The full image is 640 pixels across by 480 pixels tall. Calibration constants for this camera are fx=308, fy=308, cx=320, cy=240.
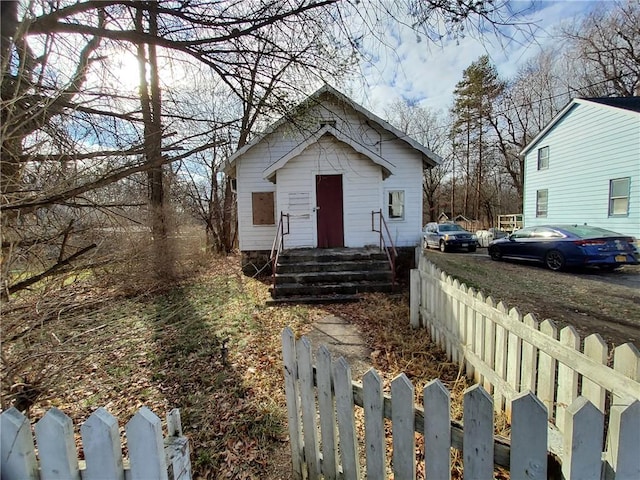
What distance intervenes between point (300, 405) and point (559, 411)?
173 cm

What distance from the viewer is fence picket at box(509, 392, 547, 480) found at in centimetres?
116

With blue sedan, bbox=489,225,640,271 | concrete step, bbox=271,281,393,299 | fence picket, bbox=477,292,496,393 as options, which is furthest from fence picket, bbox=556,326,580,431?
blue sedan, bbox=489,225,640,271

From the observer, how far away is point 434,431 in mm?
1443

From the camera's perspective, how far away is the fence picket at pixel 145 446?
1.25 metres

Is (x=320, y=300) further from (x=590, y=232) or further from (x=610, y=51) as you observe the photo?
(x=610, y=51)

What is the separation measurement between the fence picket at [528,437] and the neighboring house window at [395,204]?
408 inches

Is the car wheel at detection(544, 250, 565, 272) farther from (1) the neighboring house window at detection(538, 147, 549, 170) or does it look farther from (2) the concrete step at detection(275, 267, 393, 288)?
(1) the neighboring house window at detection(538, 147, 549, 170)

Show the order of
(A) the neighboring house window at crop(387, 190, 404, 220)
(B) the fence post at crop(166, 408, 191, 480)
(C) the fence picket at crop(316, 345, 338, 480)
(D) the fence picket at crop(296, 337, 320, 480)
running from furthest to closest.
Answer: (A) the neighboring house window at crop(387, 190, 404, 220) → (D) the fence picket at crop(296, 337, 320, 480) → (C) the fence picket at crop(316, 345, 338, 480) → (B) the fence post at crop(166, 408, 191, 480)

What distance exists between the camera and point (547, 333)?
224cm

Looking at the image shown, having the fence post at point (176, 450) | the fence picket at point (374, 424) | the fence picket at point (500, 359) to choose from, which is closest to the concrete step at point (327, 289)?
the fence picket at point (500, 359)

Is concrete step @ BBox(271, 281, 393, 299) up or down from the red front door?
down

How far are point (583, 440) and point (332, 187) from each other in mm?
8899

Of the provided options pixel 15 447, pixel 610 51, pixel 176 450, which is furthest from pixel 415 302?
pixel 610 51

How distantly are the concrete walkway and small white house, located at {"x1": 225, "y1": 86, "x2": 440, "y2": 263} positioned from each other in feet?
13.1
